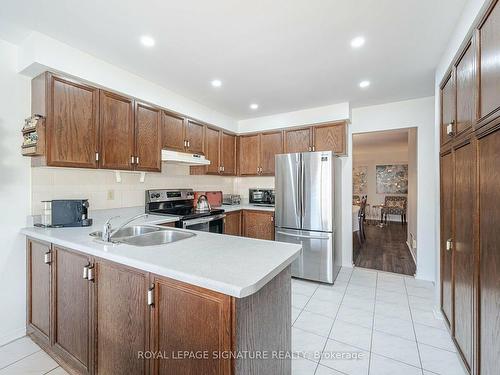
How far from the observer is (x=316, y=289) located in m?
3.06

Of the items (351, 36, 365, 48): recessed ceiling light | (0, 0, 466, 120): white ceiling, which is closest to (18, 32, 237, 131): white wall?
(0, 0, 466, 120): white ceiling

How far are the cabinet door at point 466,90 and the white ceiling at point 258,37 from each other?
0.36 m

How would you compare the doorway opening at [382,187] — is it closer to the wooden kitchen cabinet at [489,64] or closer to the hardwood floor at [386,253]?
the hardwood floor at [386,253]

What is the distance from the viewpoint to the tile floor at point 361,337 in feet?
5.72

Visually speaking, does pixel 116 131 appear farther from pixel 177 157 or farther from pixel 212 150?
pixel 212 150

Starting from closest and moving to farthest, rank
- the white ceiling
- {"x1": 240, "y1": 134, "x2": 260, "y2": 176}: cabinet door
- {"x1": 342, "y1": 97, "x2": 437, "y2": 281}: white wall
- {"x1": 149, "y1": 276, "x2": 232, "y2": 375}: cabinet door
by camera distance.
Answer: {"x1": 149, "y1": 276, "x2": 232, "y2": 375}: cabinet door
the white ceiling
{"x1": 342, "y1": 97, "x2": 437, "y2": 281}: white wall
{"x1": 240, "y1": 134, "x2": 260, "y2": 176}: cabinet door

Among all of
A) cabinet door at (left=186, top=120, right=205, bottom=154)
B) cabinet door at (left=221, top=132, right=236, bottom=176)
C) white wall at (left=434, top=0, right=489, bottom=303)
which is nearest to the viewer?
white wall at (left=434, top=0, right=489, bottom=303)

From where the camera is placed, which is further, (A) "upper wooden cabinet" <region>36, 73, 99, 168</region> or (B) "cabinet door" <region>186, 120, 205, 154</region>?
(B) "cabinet door" <region>186, 120, 205, 154</region>

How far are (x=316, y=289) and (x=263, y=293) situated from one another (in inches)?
84.7

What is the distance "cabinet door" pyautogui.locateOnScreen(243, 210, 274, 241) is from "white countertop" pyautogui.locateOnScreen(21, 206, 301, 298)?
201 cm

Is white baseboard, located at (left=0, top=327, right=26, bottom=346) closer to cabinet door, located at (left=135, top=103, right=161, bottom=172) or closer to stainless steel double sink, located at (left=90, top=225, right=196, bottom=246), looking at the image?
stainless steel double sink, located at (left=90, top=225, right=196, bottom=246)

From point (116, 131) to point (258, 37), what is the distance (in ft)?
5.39

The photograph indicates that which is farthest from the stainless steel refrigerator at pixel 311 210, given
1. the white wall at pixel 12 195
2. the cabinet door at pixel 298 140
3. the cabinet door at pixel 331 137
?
the white wall at pixel 12 195

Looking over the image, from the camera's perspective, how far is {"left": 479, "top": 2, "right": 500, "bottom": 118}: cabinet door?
3.90 feet
